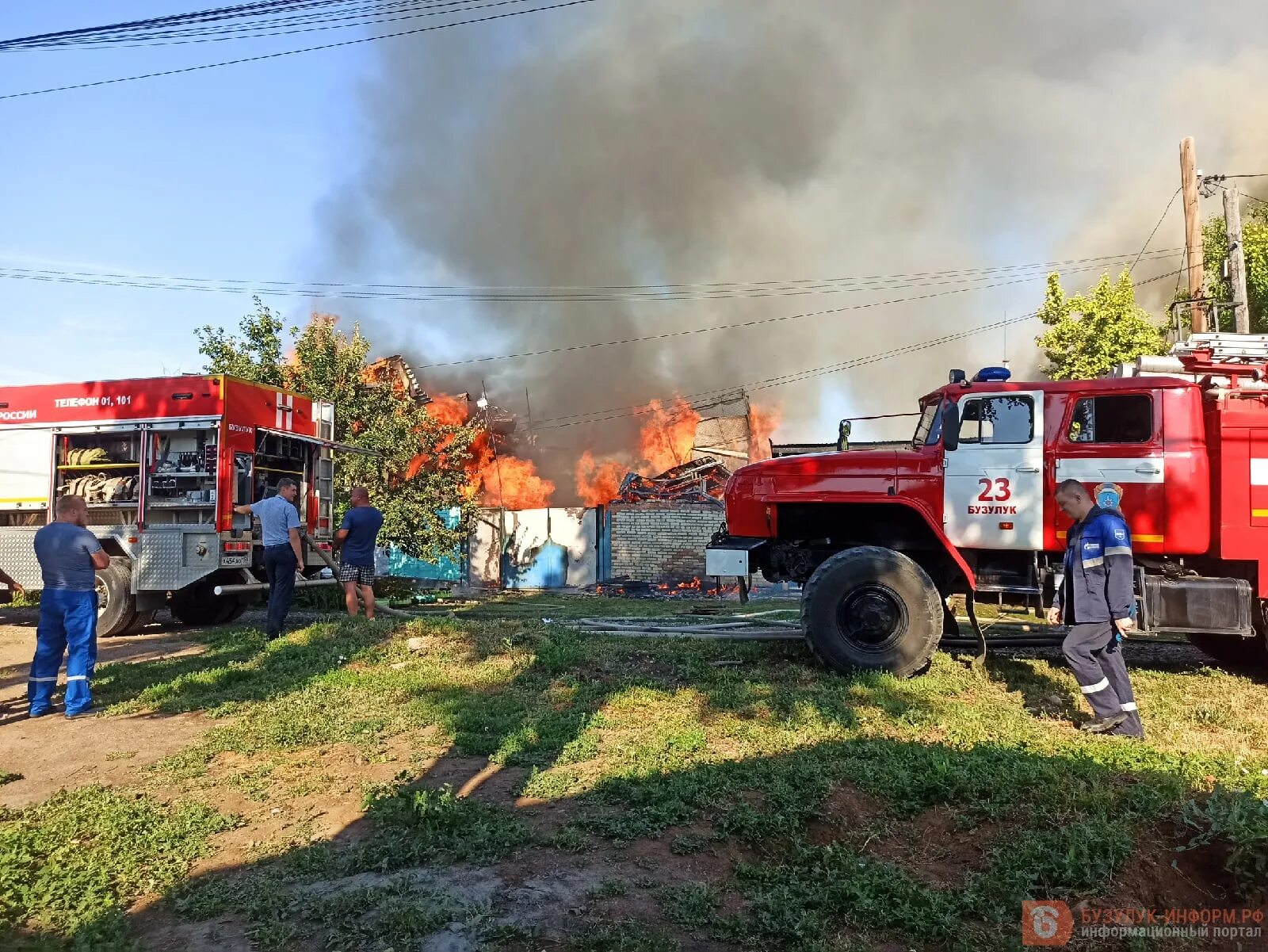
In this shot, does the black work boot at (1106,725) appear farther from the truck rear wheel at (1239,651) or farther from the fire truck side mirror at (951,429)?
the truck rear wheel at (1239,651)

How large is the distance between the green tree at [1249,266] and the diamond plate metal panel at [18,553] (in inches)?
892

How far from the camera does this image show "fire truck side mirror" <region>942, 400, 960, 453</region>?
23.0 ft

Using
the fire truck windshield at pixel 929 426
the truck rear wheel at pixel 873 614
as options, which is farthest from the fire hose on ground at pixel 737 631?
the fire truck windshield at pixel 929 426

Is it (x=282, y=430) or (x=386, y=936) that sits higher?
(x=282, y=430)

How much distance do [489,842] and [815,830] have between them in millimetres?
1434

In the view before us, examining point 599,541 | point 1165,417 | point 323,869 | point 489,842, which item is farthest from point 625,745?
point 599,541

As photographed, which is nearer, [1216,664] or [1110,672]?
[1110,672]

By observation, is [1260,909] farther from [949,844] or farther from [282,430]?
[282,430]

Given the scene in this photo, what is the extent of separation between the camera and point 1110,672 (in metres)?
5.49

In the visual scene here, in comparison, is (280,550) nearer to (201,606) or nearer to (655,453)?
(201,606)

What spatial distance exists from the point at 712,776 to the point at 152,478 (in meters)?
9.47

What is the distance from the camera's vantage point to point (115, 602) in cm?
1033

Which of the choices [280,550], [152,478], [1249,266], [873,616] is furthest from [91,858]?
[1249,266]

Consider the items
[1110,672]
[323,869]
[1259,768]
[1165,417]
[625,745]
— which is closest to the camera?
[323,869]
